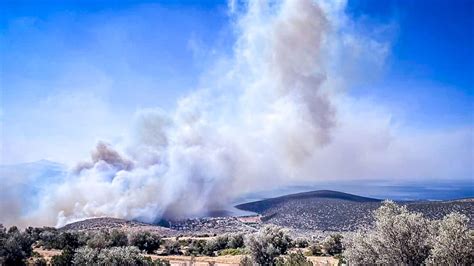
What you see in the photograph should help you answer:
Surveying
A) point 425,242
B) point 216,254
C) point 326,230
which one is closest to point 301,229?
point 326,230

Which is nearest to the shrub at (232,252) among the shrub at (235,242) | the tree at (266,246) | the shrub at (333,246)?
the shrub at (235,242)

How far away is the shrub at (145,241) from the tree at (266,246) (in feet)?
55.3

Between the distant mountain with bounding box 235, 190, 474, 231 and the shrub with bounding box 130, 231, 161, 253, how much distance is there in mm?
25393

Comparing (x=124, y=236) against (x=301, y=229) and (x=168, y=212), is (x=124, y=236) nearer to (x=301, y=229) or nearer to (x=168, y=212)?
(x=301, y=229)

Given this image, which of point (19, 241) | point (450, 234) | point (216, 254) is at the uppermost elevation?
point (450, 234)

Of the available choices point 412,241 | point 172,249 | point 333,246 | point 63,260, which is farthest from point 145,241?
point 412,241

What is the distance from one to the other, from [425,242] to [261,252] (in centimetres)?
1898

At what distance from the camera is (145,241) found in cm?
4897

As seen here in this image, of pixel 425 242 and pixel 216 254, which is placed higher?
pixel 425 242

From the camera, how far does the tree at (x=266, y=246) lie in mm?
35500

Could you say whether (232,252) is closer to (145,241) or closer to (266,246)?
(145,241)

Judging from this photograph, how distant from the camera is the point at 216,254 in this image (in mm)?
47469

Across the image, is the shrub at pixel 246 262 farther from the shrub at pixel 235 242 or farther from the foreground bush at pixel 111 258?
the shrub at pixel 235 242

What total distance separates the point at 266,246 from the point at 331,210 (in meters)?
45.8
